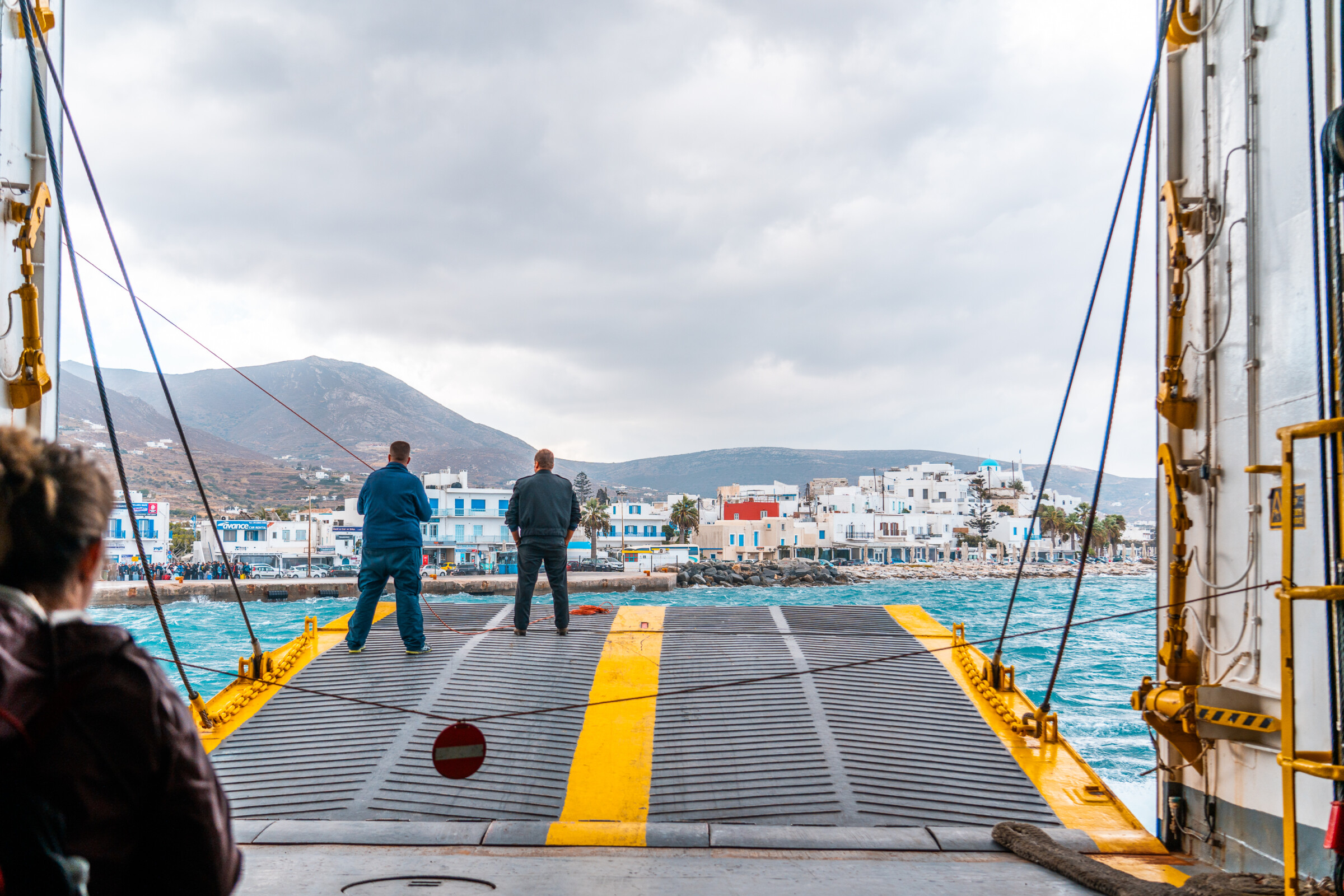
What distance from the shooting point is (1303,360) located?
11.8ft

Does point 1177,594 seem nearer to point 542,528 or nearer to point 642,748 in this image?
point 642,748

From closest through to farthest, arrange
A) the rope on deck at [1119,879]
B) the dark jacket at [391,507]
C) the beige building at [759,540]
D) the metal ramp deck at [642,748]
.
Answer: the rope on deck at [1119,879]
the metal ramp deck at [642,748]
the dark jacket at [391,507]
the beige building at [759,540]

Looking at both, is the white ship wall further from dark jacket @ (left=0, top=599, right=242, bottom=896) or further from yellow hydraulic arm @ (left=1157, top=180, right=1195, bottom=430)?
dark jacket @ (left=0, top=599, right=242, bottom=896)

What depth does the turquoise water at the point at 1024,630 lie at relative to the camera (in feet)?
45.6

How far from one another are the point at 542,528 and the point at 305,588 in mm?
51060

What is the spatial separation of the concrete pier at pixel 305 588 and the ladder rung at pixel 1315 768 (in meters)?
47.1

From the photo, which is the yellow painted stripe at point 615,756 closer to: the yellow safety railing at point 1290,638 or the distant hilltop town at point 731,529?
the yellow safety railing at point 1290,638

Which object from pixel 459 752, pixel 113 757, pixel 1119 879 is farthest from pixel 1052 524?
pixel 113 757

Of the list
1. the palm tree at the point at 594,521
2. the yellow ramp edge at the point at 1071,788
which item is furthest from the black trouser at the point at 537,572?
the palm tree at the point at 594,521

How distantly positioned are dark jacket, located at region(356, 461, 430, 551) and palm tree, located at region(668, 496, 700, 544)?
72177 millimetres

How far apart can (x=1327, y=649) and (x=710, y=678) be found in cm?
430

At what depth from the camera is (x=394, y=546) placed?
22.9ft

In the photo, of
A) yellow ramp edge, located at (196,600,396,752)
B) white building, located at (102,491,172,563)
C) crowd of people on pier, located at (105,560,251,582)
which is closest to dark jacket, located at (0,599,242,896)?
yellow ramp edge, located at (196,600,396,752)

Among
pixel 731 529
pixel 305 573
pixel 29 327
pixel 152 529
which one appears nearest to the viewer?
pixel 29 327
